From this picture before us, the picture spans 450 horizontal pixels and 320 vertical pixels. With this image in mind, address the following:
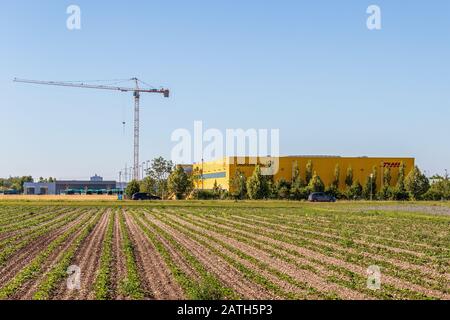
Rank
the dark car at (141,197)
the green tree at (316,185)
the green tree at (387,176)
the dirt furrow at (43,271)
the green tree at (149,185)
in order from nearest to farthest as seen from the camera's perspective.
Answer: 1. the dirt furrow at (43,271)
2. the dark car at (141,197)
3. the green tree at (316,185)
4. the green tree at (387,176)
5. the green tree at (149,185)

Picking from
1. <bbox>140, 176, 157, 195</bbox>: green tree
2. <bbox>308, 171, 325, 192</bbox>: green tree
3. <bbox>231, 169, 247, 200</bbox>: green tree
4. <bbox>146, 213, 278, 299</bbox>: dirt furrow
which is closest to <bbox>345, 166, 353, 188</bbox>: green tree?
<bbox>308, 171, 325, 192</bbox>: green tree

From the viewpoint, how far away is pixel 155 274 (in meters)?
18.5

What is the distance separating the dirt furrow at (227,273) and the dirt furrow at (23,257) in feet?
20.6

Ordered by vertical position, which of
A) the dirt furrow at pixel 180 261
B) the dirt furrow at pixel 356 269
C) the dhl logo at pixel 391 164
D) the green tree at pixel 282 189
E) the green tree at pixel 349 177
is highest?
the dhl logo at pixel 391 164

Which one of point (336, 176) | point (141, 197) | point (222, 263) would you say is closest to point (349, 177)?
point (336, 176)

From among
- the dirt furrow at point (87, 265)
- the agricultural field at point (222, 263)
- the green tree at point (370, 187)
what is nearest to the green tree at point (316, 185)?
the green tree at point (370, 187)

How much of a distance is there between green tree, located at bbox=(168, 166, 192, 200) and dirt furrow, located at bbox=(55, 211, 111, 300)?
6360 cm

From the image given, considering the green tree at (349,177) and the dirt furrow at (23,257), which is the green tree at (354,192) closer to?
the green tree at (349,177)

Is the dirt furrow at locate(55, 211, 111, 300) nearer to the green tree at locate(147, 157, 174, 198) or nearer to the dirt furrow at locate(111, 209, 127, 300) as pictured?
the dirt furrow at locate(111, 209, 127, 300)

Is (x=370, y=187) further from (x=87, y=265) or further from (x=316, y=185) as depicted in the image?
(x=87, y=265)

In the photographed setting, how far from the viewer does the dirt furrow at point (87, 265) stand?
50.1ft

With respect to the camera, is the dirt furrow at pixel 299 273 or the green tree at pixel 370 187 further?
the green tree at pixel 370 187

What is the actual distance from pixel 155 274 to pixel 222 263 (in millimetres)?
3193
